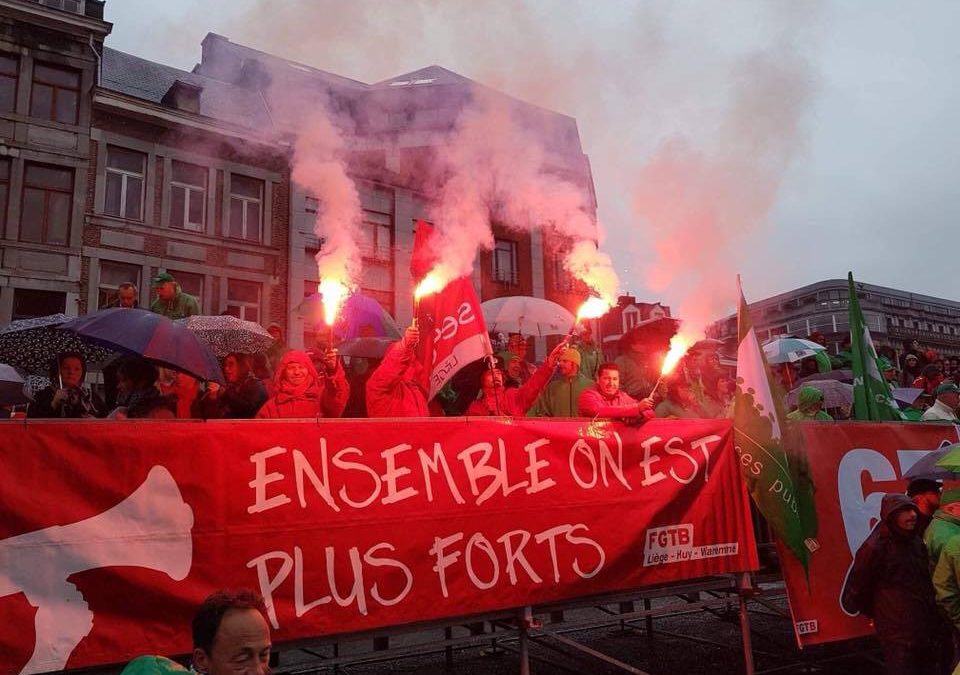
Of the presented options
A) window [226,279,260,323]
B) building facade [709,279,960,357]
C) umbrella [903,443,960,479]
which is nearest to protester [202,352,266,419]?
umbrella [903,443,960,479]

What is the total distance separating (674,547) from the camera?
4.95 meters

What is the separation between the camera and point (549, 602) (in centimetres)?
442

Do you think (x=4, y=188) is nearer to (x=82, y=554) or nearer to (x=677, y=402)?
(x=677, y=402)

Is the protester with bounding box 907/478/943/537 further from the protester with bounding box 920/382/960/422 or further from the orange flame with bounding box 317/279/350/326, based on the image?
the orange flame with bounding box 317/279/350/326

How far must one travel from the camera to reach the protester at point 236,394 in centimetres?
582

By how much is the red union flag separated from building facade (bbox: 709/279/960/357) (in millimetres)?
64344

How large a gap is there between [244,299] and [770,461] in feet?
60.9

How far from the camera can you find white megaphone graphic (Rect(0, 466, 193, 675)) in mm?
3076

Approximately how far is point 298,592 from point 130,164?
1955 centimetres

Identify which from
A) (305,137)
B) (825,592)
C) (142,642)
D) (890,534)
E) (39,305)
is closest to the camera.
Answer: (142,642)

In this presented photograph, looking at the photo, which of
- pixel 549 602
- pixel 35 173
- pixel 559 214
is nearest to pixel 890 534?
pixel 549 602

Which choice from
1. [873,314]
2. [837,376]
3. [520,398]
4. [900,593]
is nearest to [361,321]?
[520,398]

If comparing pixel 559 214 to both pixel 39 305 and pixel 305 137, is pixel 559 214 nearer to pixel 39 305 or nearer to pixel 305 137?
pixel 305 137

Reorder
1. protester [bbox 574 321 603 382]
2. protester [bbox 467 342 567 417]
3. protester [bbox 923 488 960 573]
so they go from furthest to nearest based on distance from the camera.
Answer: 1. protester [bbox 574 321 603 382]
2. protester [bbox 467 342 567 417]
3. protester [bbox 923 488 960 573]
